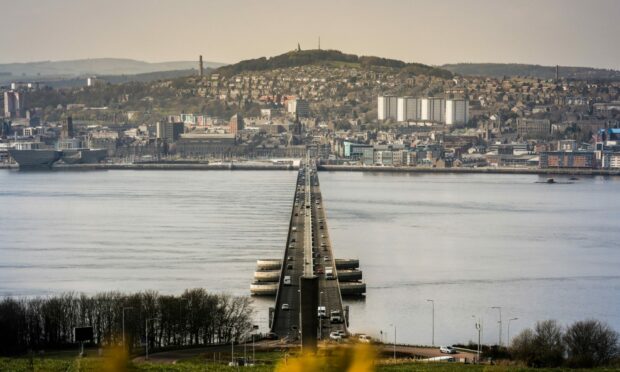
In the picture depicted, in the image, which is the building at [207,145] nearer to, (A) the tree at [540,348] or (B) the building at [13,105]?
(B) the building at [13,105]

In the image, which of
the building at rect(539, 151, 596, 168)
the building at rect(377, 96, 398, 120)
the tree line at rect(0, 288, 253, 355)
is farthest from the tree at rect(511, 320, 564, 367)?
the building at rect(377, 96, 398, 120)

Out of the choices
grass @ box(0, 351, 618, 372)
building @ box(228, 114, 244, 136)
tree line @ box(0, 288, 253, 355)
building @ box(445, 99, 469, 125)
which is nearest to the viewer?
grass @ box(0, 351, 618, 372)

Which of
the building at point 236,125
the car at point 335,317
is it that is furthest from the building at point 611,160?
the car at point 335,317

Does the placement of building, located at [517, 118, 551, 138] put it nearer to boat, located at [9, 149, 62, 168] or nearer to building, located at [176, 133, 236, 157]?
building, located at [176, 133, 236, 157]

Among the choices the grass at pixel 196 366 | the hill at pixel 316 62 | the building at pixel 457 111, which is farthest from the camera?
the hill at pixel 316 62

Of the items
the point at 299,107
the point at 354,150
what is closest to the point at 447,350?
the point at 354,150

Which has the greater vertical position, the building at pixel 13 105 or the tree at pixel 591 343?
the building at pixel 13 105
